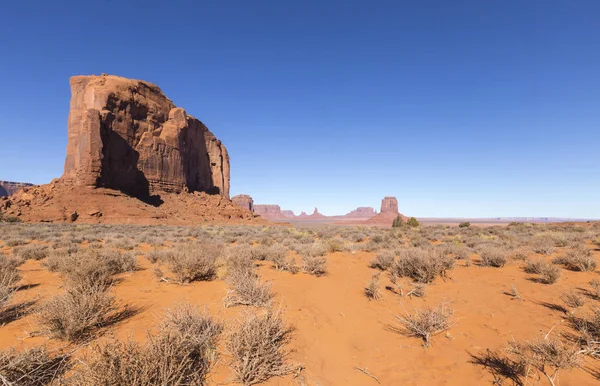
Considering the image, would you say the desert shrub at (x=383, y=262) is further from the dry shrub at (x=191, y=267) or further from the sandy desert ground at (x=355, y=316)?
the dry shrub at (x=191, y=267)

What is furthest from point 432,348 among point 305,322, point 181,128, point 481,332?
point 181,128

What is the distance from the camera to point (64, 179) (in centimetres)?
4125

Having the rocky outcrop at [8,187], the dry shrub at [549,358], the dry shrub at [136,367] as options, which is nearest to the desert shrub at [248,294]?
the dry shrub at [136,367]

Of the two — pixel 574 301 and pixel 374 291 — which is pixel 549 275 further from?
pixel 374 291

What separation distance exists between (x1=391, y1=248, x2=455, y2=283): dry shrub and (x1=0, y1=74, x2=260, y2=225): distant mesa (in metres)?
37.4

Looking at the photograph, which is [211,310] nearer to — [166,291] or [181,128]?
[166,291]

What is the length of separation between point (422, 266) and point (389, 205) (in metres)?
140

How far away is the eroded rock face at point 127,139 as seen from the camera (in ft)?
129

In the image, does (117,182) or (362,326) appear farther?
(117,182)

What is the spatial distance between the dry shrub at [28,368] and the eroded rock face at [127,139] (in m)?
45.5

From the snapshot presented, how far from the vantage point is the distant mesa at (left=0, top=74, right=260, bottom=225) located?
35.6 metres

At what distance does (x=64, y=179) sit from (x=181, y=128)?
2251cm

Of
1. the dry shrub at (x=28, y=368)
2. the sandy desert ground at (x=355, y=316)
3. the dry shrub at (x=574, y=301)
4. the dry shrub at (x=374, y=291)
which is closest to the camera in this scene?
the dry shrub at (x=28, y=368)

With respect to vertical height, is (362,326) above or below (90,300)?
below
